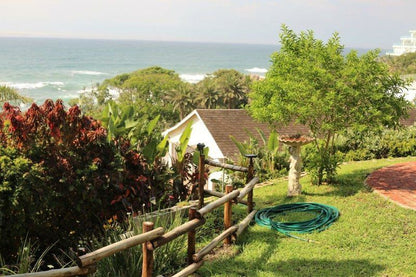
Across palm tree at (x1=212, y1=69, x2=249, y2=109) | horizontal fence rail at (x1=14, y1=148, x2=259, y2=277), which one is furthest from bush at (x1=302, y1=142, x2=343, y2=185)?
palm tree at (x1=212, y1=69, x2=249, y2=109)

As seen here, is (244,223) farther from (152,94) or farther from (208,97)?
(152,94)

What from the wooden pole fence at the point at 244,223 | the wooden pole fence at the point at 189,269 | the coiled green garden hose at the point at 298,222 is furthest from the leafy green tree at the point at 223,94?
the wooden pole fence at the point at 189,269

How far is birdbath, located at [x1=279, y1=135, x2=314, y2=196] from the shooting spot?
9461 mm

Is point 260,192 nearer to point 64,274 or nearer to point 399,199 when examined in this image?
point 399,199

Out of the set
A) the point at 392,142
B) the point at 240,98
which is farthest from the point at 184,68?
the point at 392,142

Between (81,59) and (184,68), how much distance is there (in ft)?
149

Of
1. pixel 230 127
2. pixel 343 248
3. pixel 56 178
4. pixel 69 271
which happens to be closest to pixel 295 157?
pixel 343 248

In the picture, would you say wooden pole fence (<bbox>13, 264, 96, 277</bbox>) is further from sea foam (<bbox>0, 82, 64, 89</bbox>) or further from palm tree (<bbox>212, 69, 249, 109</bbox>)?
sea foam (<bbox>0, 82, 64, 89</bbox>)

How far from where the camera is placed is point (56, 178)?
6.79 metres

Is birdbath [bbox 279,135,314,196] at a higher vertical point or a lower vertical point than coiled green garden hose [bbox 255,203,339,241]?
higher

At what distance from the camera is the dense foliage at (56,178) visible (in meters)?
6.24

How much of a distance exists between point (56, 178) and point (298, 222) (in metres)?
4.13

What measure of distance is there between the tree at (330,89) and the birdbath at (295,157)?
0.38 metres

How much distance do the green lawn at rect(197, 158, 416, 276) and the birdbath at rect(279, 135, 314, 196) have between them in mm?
713
